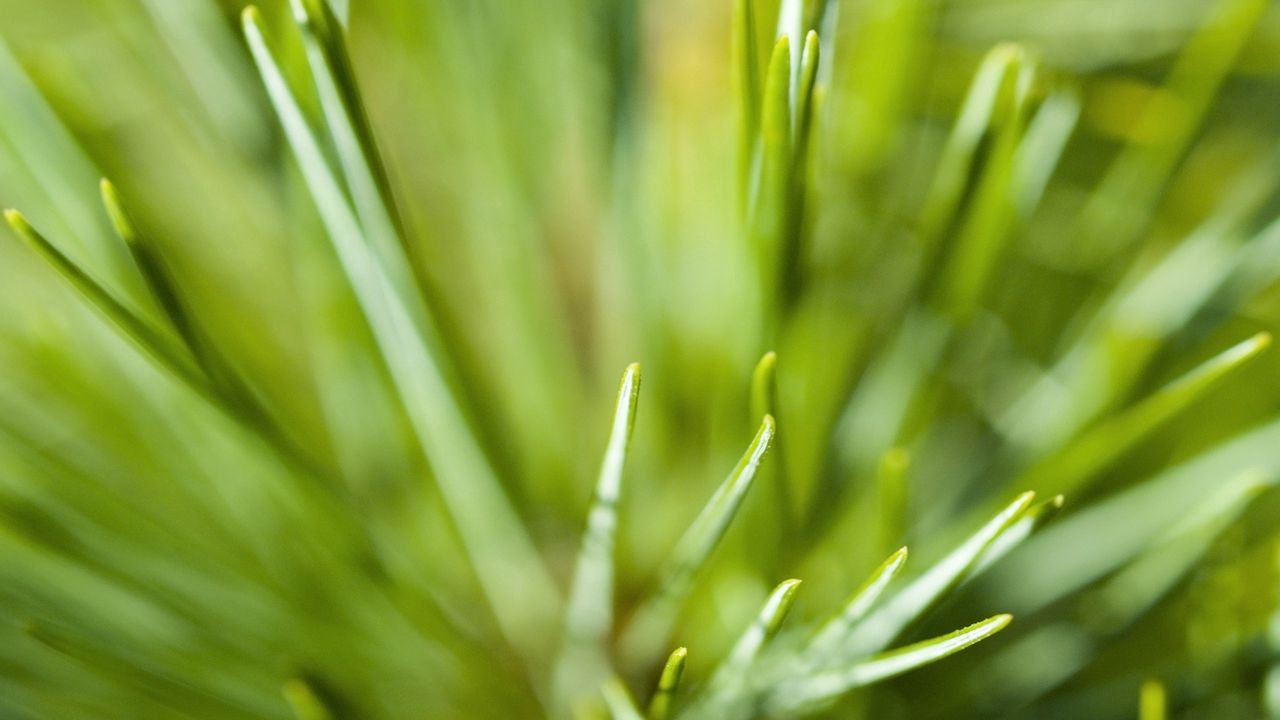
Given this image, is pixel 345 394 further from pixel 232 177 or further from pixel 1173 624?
pixel 1173 624

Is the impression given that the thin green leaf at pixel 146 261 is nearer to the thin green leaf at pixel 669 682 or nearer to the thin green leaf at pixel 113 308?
the thin green leaf at pixel 113 308

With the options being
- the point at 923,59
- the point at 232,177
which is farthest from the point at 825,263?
the point at 232,177

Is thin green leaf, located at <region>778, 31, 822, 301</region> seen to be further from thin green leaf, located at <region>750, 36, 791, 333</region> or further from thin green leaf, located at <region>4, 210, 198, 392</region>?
thin green leaf, located at <region>4, 210, 198, 392</region>

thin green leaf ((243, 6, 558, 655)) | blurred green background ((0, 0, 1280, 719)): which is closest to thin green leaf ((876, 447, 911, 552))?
blurred green background ((0, 0, 1280, 719))

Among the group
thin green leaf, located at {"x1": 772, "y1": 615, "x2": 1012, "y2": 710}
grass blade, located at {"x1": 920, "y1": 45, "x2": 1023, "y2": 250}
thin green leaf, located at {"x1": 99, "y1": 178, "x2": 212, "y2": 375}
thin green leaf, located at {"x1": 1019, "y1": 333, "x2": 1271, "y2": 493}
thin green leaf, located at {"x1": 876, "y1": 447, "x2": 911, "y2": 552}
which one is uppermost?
grass blade, located at {"x1": 920, "y1": 45, "x2": 1023, "y2": 250}

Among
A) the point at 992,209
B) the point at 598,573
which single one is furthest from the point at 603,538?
the point at 992,209

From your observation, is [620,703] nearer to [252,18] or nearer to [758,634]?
[758,634]

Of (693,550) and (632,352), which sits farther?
(632,352)
